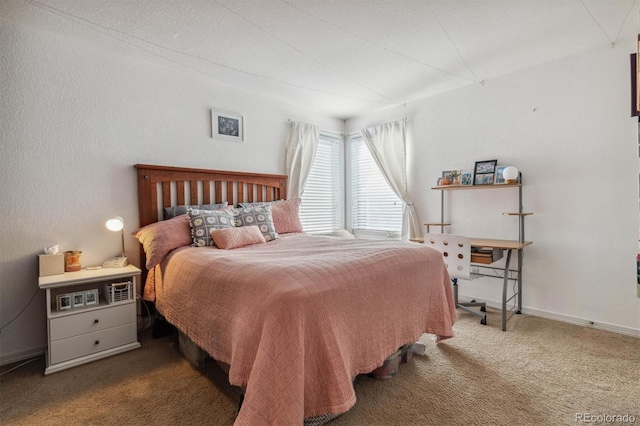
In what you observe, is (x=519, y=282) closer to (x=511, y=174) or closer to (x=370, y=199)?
(x=511, y=174)

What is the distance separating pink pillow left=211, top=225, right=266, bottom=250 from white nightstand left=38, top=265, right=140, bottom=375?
0.68 metres

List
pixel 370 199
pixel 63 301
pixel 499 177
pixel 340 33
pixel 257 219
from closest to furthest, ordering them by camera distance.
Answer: pixel 63 301 < pixel 340 33 < pixel 257 219 < pixel 499 177 < pixel 370 199

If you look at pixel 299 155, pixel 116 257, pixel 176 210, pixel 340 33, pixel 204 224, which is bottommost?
pixel 116 257

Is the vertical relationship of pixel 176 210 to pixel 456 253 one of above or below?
above

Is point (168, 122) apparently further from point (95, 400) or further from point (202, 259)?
point (95, 400)

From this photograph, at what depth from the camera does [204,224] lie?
2.57 meters

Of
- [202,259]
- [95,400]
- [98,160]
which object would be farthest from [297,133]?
[95,400]

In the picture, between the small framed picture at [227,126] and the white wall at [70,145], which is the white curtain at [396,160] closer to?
the small framed picture at [227,126]

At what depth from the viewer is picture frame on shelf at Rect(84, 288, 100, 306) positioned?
7.33 ft

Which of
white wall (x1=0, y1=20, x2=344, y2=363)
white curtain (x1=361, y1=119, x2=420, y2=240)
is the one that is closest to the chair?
white curtain (x1=361, y1=119, x2=420, y2=240)

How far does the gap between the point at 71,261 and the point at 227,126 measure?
1.95 metres

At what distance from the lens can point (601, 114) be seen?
2664 millimetres

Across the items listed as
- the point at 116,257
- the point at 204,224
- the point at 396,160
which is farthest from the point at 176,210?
the point at 396,160

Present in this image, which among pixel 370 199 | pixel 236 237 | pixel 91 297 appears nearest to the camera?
pixel 91 297
